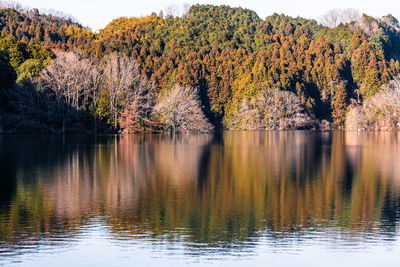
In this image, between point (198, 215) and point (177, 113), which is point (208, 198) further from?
point (177, 113)

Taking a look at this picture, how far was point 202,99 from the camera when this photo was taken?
107312 millimetres

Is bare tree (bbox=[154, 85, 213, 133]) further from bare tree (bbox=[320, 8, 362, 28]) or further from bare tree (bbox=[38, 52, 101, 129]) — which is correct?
bare tree (bbox=[320, 8, 362, 28])

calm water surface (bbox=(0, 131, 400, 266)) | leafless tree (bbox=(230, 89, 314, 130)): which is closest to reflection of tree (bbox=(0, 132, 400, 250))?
calm water surface (bbox=(0, 131, 400, 266))

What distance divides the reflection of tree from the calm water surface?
32 mm

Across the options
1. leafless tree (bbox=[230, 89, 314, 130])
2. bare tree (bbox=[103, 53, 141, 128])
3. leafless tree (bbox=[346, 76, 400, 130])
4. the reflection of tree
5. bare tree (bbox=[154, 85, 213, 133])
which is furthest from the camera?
leafless tree (bbox=[230, 89, 314, 130])

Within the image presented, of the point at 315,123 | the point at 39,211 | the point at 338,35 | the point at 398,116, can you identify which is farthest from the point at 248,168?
the point at 338,35

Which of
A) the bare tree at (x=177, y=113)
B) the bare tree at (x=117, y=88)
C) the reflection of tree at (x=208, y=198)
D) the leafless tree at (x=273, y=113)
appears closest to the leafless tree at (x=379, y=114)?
the leafless tree at (x=273, y=113)

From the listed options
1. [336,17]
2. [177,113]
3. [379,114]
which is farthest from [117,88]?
[336,17]

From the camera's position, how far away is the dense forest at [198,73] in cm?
6256

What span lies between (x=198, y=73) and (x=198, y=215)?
3825 inches

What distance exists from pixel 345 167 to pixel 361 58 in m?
95.3

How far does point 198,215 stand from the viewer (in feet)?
47.5

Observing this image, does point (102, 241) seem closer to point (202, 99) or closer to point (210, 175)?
point (210, 175)

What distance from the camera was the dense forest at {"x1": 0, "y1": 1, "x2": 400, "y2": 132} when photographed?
2463 inches
